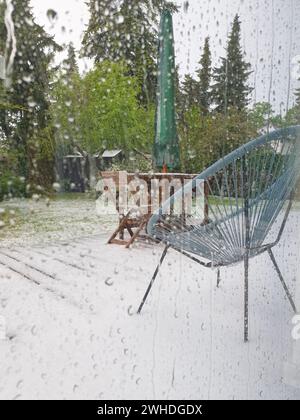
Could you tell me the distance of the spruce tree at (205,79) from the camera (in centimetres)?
83

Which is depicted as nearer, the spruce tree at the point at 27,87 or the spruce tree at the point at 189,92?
the spruce tree at the point at 27,87

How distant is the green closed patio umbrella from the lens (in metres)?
0.86

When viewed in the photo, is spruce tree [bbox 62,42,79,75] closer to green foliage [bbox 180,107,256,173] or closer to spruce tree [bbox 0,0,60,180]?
spruce tree [bbox 0,0,60,180]

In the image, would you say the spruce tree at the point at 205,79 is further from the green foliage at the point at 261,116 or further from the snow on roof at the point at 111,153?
the snow on roof at the point at 111,153

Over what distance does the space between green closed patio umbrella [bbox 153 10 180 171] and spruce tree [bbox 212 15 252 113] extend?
0.12 m

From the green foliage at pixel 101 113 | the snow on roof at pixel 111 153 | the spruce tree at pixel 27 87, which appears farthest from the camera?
the snow on roof at pixel 111 153

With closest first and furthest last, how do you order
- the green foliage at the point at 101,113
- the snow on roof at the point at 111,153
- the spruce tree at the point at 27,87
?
the spruce tree at the point at 27,87 → the green foliage at the point at 101,113 → the snow on roof at the point at 111,153

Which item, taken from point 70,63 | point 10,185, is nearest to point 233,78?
point 70,63

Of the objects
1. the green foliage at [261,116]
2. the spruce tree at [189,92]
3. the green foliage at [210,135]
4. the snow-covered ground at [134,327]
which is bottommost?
the snow-covered ground at [134,327]

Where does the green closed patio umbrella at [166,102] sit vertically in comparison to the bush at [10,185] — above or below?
above

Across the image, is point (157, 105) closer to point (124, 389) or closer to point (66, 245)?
point (124, 389)

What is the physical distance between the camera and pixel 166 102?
0.90 meters

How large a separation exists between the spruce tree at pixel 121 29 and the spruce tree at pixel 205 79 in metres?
0.13

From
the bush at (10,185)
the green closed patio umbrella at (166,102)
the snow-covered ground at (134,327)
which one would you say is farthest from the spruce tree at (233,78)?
the bush at (10,185)
